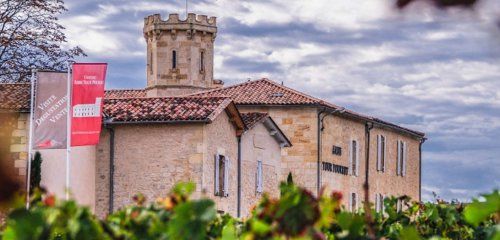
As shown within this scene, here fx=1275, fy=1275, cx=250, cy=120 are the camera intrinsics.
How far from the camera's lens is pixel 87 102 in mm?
30609

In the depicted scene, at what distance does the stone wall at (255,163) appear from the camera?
115 ft

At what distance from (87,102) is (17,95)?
2.88m

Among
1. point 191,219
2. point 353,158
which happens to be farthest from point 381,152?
point 191,219

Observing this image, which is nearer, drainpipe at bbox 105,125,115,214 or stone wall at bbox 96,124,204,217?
stone wall at bbox 96,124,204,217

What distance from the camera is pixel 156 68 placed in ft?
203

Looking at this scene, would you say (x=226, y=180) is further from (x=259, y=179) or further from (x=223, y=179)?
(x=259, y=179)

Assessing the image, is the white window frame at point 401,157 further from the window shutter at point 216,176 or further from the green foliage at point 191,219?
the green foliage at point 191,219

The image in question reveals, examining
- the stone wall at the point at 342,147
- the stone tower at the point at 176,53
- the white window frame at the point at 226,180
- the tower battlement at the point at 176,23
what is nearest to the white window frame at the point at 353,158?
the stone wall at the point at 342,147

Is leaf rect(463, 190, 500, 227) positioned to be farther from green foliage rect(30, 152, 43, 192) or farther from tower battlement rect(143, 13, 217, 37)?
tower battlement rect(143, 13, 217, 37)

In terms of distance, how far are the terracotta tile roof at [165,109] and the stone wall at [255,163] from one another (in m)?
2.31

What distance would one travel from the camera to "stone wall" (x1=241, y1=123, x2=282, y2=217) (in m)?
35.0

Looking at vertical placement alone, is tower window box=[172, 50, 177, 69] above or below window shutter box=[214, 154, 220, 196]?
above

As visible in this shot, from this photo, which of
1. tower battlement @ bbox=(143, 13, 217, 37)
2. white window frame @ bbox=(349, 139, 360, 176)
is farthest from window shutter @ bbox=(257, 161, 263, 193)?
Result: tower battlement @ bbox=(143, 13, 217, 37)

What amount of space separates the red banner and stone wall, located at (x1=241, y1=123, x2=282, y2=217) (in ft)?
18.4
